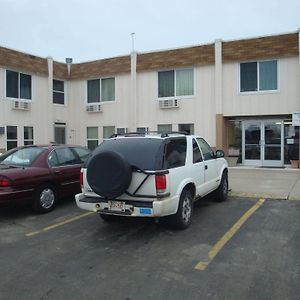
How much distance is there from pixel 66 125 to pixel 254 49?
11.3 meters

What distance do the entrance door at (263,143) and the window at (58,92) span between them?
1055cm

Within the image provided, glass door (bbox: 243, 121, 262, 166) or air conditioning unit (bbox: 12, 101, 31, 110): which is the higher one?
air conditioning unit (bbox: 12, 101, 31, 110)

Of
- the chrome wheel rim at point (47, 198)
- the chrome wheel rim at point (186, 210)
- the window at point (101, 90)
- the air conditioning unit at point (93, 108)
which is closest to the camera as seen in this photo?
the chrome wheel rim at point (186, 210)

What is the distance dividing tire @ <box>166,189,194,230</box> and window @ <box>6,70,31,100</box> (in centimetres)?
1467

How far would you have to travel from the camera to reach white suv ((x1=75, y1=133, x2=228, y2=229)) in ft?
19.9

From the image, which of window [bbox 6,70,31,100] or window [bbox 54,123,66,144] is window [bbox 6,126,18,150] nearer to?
window [bbox 6,70,31,100]

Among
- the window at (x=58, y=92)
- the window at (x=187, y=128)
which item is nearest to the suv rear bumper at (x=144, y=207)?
the window at (x=187, y=128)

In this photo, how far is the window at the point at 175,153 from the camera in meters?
6.50

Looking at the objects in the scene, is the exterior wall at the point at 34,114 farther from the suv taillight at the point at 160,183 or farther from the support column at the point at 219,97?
the suv taillight at the point at 160,183

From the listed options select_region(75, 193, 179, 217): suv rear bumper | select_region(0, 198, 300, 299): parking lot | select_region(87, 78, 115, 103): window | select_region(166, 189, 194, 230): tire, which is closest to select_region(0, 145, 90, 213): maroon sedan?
select_region(0, 198, 300, 299): parking lot

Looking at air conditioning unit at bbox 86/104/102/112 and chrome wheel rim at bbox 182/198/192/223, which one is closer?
chrome wheel rim at bbox 182/198/192/223

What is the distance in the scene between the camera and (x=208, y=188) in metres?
8.12

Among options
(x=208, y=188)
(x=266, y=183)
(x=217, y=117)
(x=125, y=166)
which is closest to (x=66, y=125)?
(x=217, y=117)

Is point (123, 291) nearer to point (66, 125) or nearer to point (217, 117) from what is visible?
point (217, 117)
